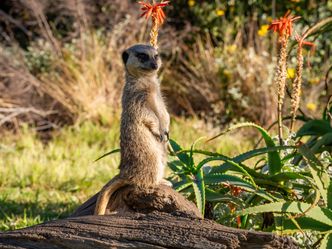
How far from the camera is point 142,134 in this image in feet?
13.5

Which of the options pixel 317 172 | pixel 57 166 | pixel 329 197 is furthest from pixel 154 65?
pixel 57 166

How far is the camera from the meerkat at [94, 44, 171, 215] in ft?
13.4

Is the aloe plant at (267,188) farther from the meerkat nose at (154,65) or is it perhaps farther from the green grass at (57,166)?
the green grass at (57,166)

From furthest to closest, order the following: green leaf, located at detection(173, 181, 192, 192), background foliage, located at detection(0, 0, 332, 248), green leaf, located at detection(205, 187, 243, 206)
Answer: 1. background foliage, located at detection(0, 0, 332, 248)
2. green leaf, located at detection(173, 181, 192, 192)
3. green leaf, located at detection(205, 187, 243, 206)

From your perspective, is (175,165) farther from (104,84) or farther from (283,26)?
(104,84)

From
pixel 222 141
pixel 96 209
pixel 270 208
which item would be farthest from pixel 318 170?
pixel 222 141

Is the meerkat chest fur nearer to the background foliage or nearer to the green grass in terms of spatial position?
the green grass

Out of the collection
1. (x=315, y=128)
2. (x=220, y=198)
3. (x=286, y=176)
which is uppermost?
(x=315, y=128)

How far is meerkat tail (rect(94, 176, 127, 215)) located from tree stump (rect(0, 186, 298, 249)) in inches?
16.1

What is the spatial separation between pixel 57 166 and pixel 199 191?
3.83 m

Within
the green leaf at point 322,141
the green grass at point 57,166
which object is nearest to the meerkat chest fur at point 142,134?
the green leaf at point 322,141

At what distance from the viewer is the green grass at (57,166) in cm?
657

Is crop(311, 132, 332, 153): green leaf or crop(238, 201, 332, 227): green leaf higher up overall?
crop(311, 132, 332, 153): green leaf

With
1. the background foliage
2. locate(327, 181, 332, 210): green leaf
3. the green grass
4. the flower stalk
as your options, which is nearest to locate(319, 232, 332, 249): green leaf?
locate(327, 181, 332, 210): green leaf
